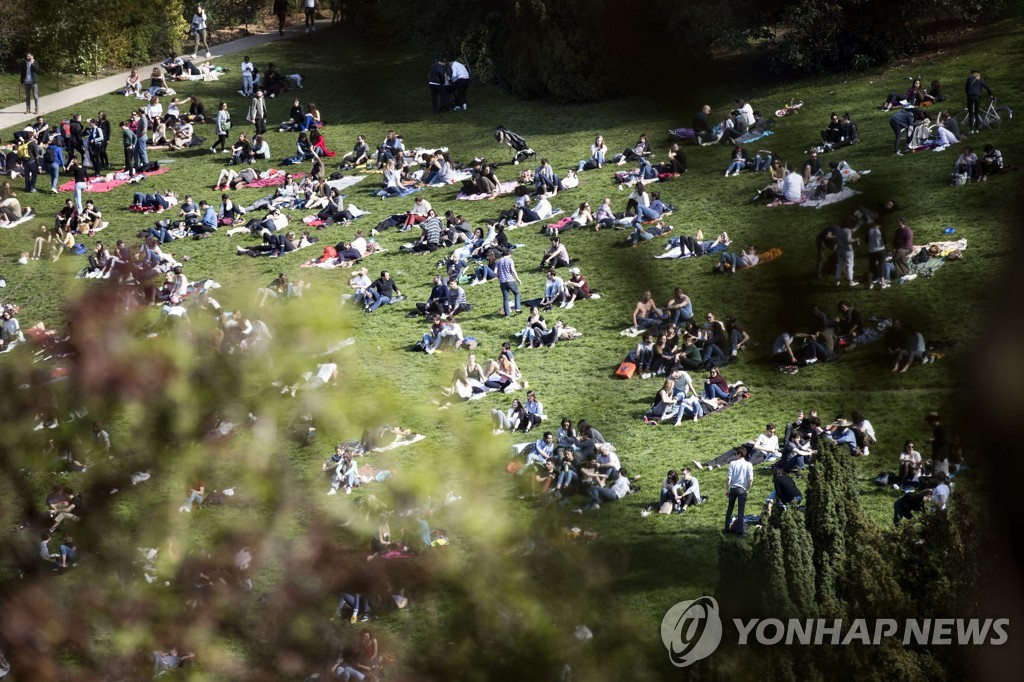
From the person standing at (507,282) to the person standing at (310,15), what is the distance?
20507mm

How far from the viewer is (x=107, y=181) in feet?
109

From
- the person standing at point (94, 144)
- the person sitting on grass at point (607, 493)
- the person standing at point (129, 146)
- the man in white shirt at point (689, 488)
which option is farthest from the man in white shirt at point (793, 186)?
the person standing at point (129, 146)

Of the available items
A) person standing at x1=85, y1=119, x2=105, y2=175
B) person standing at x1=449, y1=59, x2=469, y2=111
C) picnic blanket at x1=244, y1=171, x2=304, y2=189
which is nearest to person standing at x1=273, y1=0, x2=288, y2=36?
person standing at x1=449, y1=59, x2=469, y2=111

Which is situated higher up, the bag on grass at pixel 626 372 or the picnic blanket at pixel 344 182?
the bag on grass at pixel 626 372

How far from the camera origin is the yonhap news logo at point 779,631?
3.18 m

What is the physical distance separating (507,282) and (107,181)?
48.1 ft

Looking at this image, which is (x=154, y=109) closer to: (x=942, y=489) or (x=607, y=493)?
(x=942, y=489)

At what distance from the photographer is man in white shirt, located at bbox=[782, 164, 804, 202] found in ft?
5.78

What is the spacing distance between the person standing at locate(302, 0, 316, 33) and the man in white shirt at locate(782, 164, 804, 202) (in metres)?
0.86

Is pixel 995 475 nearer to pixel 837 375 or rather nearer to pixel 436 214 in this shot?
pixel 837 375

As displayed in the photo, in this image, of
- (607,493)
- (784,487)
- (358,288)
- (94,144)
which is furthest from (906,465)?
(94,144)

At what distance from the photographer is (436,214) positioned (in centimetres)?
2836

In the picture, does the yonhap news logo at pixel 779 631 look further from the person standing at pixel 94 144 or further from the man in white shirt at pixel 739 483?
the person standing at pixel 94 144

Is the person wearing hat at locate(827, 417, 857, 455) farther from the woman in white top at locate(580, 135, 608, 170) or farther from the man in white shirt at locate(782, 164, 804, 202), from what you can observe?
the woman in white top at locate(580, 135, 608, 170)
